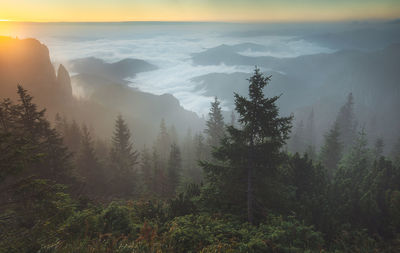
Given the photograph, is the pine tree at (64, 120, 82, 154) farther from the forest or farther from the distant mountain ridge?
the distant mountain ridge

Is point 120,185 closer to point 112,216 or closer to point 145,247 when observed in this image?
point 112,216

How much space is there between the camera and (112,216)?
8.90m

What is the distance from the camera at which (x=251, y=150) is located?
403 inches

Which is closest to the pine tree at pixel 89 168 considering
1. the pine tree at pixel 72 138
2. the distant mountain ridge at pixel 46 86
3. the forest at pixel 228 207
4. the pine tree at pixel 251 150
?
the forest at pixel 228 207

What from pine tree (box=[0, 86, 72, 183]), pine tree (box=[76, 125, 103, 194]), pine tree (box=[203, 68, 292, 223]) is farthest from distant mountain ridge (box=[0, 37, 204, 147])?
pine tree (box=[203, 68, 292, 223])

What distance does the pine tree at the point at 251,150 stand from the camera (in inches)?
385

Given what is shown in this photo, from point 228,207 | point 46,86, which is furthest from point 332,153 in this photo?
point 46,86

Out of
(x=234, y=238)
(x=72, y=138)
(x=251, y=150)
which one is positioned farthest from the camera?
(x=72, y=138)

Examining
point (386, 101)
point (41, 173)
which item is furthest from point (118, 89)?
point (386, 101)

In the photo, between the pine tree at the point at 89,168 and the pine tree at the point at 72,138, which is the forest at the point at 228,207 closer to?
the pine tree at the point at 89,168

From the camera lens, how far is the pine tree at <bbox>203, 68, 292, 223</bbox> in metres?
9.77

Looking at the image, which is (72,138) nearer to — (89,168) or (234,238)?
(89,168)

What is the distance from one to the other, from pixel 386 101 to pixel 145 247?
852 feet

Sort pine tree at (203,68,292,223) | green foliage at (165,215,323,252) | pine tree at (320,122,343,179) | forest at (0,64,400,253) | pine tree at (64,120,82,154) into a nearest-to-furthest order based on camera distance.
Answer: forest at (0,64,400,253) < green foliage at (165,215,323,252) < pine tree at (203,68,292,223) < pine tree at (64,120,82,154) < pine tree at (320,122,343,179)
